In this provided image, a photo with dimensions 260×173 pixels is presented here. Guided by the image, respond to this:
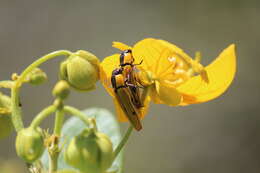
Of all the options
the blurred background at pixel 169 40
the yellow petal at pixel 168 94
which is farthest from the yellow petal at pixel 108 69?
the blurred background at pixel 169 40

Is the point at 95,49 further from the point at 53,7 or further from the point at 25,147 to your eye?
the point at 25,147

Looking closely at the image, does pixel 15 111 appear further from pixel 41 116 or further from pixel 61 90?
pixel 61 90

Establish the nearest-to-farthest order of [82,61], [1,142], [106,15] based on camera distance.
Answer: [82,61] < [1,142] < [106,15]

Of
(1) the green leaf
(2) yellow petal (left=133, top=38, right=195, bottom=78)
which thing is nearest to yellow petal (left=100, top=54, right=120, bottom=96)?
(2) yellow petal (left=133, top=38, right=195, bottom=78)

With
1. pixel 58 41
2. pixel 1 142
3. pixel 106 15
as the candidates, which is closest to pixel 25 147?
pixel 1 142

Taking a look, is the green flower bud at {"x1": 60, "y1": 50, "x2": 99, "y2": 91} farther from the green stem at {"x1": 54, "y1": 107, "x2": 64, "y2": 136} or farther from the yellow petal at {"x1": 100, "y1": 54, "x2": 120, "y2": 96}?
the green stem at {"x1": 54, "y1": 107, "x2": 64, "y2": 136}

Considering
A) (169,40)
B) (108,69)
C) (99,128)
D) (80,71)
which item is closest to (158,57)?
(108,69)
